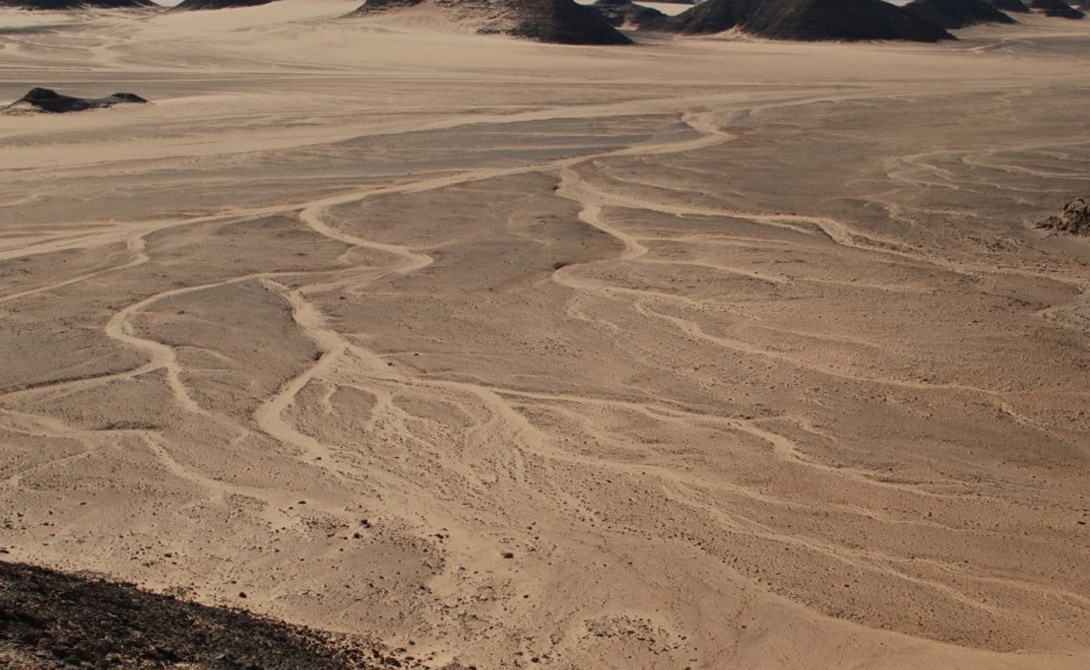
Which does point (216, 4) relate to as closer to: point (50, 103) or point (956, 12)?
point (956, 12)

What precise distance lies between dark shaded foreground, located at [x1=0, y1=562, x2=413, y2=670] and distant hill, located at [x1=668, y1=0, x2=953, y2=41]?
4907cm

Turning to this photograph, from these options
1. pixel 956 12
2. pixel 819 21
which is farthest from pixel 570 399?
pixel 956 12

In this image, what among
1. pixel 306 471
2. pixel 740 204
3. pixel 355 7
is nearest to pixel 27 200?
pixel 740 204

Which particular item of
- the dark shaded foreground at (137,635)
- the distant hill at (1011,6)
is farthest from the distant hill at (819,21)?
the dark shaded foreground at (137,635)

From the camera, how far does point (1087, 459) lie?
599 cm

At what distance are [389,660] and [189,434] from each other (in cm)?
264

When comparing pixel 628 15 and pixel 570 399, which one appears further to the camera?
pixel 628 15

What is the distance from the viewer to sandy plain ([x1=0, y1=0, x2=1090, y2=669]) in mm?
4578

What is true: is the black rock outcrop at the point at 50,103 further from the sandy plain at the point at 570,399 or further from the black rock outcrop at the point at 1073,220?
the black rock outcrop at the point at 1073,220

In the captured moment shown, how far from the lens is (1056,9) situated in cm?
7119

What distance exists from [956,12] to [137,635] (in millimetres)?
65168

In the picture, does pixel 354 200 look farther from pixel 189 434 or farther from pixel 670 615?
pixel 670 615

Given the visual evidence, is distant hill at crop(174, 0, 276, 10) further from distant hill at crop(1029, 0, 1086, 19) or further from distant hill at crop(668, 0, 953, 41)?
distant hill at crop(1029, 0, 1086, 19)

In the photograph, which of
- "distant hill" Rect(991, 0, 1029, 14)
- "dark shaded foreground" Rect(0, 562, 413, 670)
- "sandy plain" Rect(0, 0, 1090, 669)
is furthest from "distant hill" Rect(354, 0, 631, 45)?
"dark shaded foreground" Rect(0, 562, 413, 670)
